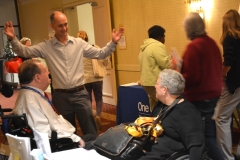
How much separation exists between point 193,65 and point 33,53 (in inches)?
58.7

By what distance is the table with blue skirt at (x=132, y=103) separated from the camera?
12.3 ft

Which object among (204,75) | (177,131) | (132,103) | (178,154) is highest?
(204,75)

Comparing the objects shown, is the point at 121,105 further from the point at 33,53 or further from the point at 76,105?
the point at 33,53

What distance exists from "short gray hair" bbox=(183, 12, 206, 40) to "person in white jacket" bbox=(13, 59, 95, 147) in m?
1.18

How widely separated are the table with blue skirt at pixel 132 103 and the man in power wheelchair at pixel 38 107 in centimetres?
152

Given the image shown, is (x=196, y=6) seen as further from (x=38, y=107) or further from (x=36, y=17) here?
(x=36, y=17)

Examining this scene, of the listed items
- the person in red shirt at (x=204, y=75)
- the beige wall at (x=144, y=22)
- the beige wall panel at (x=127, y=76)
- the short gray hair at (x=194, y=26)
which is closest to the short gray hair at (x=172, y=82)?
the person in red shirt at (x=204, y=75)

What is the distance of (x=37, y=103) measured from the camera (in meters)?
2.21

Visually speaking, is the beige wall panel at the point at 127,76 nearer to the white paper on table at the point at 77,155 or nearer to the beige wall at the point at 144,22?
the beige wall at the point at 144,22

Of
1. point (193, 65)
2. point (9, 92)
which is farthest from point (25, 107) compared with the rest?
point (193, 65)

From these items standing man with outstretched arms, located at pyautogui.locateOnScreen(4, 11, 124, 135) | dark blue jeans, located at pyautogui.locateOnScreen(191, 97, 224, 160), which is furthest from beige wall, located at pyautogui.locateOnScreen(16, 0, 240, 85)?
dark blue jeans, located at pyautogui.locateOnScreen(191, 97, 224, 160)

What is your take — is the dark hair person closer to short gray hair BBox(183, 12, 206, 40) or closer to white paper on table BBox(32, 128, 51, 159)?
short gray hair BBox(183, 12, 206, 40)

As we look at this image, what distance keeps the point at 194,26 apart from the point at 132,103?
5.40 ft

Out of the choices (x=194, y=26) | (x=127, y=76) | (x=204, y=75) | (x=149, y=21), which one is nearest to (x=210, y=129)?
(x=204, y=75)
